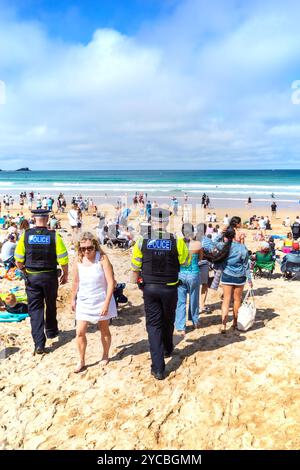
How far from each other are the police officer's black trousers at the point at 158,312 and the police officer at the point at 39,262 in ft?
5.21

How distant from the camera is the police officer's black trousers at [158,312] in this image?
4062 mm

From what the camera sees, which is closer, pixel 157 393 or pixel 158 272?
pixel 157 393

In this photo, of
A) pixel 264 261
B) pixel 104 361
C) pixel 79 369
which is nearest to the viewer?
pixel 79 369

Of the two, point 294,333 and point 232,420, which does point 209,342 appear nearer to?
point 294,333

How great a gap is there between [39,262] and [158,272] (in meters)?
1.87

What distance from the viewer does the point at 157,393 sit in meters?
3.96

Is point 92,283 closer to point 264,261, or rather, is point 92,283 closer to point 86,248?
point 86,248

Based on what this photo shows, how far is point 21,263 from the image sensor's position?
493 cm

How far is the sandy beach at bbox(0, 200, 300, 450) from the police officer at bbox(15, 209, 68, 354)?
651mm

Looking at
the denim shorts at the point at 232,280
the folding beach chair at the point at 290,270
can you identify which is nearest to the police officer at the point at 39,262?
the denim shorts at the point at 232,280

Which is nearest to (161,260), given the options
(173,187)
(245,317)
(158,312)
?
(158,312)

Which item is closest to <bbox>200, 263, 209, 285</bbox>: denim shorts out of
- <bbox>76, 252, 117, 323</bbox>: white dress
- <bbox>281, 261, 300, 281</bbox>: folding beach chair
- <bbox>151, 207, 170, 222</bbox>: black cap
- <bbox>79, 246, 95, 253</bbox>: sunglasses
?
<bbox>151, 207, 170, 222</bbox>: black cap

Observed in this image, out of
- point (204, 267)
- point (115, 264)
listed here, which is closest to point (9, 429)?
point (204, 267)

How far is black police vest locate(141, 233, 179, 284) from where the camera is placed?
4062mm
